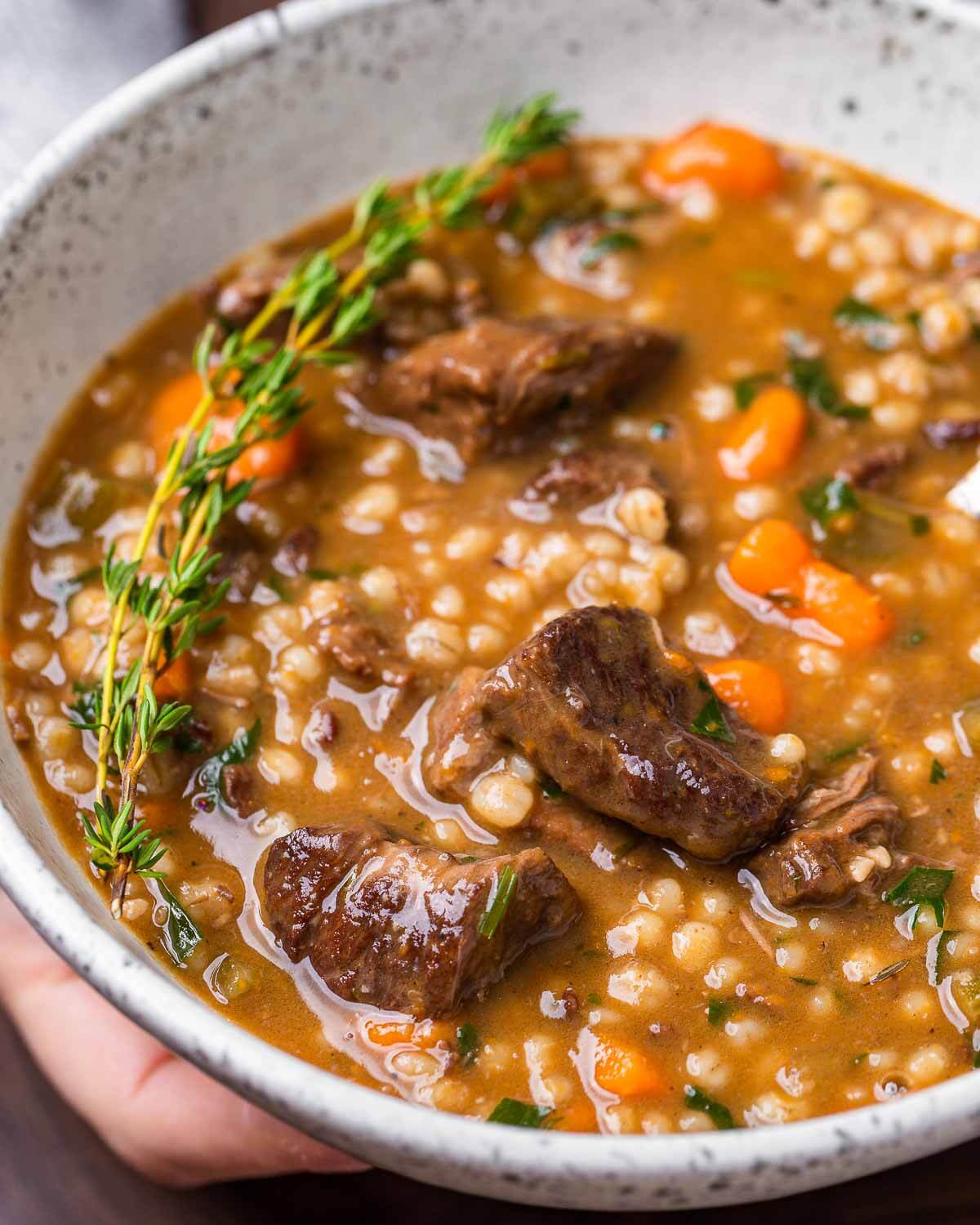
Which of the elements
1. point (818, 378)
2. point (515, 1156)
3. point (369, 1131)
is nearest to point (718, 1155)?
point (515, 1156)

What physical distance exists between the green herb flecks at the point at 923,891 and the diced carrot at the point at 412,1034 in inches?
41.8

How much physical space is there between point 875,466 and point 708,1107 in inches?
70.7

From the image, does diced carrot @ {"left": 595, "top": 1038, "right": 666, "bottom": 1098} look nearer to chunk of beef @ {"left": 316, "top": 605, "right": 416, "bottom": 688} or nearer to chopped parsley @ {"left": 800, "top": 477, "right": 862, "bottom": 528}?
chunk of beef @ {"left": 316, "top": 605, "right": 416, "bottom": 688}

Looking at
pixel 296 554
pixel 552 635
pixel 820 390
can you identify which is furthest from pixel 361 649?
pixel 820 390

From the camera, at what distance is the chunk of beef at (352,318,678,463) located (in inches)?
161

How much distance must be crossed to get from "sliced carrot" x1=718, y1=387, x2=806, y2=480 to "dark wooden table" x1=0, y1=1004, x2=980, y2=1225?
1.83 m

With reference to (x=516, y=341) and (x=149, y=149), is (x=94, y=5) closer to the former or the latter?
(x=149, y=149)

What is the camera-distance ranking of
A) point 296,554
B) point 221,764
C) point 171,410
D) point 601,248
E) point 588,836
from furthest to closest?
point 601,248 → point 171,410 → point 296,554 → point 221,764 → point 588,836

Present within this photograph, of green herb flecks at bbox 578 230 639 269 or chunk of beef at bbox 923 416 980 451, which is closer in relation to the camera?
chunk of beef at bbox 923 416 980 451

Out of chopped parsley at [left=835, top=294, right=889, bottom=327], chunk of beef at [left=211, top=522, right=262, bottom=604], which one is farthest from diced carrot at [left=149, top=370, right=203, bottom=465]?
chopped parsley at [left=835, top=294, right=889, bottom=327]

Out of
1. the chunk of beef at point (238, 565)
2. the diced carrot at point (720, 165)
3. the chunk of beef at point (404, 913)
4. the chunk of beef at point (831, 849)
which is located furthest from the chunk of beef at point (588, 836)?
the diced carrot at point (720, 165)

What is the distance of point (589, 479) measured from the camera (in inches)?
160

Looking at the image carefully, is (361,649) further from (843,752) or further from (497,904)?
(843,752)

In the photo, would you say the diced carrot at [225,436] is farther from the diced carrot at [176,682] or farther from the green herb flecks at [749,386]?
the green herb flecks at [749,386]
